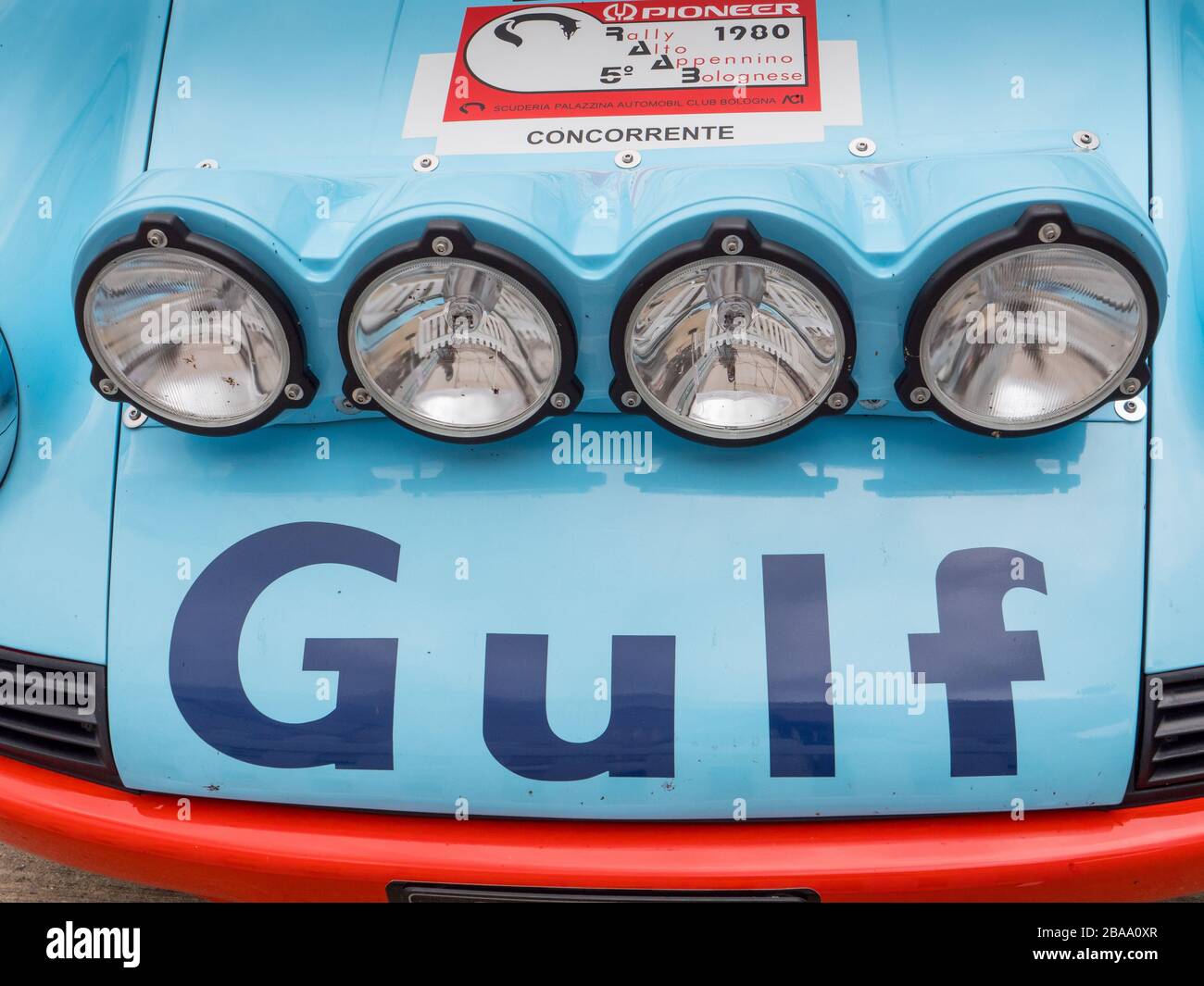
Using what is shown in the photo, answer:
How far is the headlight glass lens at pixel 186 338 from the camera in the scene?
1.29 metres

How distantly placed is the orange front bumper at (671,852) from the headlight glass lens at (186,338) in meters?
0.56

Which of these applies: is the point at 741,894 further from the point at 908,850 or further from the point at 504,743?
the point at 504,743

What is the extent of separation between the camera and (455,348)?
4.36ft

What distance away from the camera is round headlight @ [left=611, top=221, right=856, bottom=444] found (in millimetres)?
1230

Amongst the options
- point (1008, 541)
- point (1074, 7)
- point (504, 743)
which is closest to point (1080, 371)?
point (1008, 541)

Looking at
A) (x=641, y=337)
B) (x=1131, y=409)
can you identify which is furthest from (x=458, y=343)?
(x=1131, y=409)

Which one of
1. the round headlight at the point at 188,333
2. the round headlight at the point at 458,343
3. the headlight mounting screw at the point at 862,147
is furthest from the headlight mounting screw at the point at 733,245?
the round headlight at the point at 188,333

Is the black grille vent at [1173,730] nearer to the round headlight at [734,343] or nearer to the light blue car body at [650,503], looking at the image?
the light blue car body at [650,503]

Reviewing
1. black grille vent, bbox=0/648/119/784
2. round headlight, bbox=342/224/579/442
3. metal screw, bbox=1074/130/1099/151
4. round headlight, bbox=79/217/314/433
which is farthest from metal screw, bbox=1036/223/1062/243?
black grille vent, bbox=0/648/119/784

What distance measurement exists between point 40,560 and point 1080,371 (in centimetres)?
146

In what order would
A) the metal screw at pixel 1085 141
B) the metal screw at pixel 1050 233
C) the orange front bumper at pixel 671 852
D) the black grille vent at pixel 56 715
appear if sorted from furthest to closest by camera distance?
1. the metal screw at pixel 1085 141
2. the black grille vent at pixel 56 715
3. the orange front bumper at pixel 671 852
4. the metal screw at pixel 1050 233

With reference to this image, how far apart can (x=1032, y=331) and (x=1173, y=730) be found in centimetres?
55

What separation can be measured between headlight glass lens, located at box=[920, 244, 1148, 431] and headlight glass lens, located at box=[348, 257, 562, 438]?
51 cm

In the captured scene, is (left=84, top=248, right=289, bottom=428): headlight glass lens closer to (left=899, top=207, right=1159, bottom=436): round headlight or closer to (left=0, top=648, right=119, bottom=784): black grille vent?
(left=0, top=648, right=119, bottom=784): black grille vent
